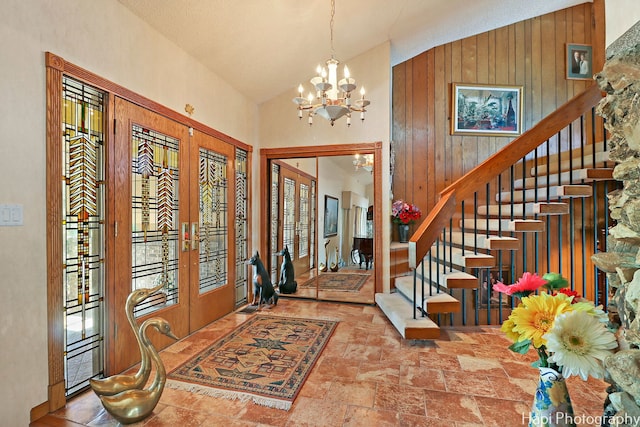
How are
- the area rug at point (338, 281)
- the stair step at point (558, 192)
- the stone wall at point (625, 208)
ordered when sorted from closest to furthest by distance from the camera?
the stone wall at point (625, 208) < the stair step at point (558, 192) < the area rug at point (338, 281)

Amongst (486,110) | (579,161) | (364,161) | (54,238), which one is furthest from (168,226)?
(486,110)

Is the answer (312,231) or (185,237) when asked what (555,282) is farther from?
Answer: (312,231)

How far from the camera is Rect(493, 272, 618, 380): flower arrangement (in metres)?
0.89

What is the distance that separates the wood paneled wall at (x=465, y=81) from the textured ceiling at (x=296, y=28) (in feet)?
0.63

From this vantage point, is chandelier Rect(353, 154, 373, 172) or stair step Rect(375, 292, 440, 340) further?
chandelier Rect(353, 154, 373, 172)

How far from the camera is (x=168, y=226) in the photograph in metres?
2.93

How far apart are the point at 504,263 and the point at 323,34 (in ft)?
13.0

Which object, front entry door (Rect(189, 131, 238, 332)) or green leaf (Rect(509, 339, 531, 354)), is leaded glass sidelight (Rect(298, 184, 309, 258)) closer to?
front entry door (Rect(189, 131, 238, 332))

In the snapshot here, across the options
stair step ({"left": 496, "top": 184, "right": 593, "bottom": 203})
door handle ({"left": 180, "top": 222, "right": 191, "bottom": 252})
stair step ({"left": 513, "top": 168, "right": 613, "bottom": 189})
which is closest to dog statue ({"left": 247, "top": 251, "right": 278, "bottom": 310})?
door handle ({"left": 180, "top": 222, "right": 191, "bottom": 252})

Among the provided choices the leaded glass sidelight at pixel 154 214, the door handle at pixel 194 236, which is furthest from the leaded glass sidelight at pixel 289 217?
the leaded glass sidelight at pixel 154 214

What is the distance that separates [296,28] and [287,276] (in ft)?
10.1

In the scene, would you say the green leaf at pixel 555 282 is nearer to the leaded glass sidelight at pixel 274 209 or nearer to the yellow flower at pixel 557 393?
the yellow flower at pixel 557 393

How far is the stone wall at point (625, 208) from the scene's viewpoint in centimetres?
117

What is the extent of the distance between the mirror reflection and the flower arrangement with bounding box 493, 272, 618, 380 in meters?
3.20
